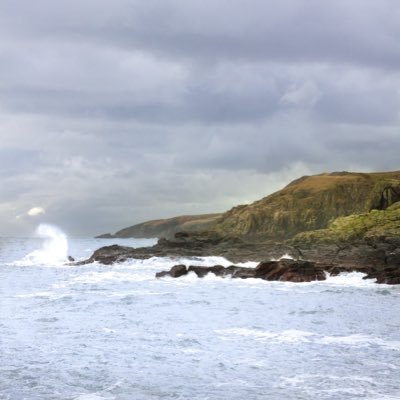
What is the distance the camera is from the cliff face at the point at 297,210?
125m

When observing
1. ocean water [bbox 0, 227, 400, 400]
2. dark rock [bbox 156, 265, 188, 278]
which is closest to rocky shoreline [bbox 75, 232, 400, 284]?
dark rock [bbox 156, 265, 188, 278]

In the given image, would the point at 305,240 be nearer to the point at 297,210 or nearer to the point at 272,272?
the point at 272,272

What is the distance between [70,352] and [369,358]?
956 centimetres

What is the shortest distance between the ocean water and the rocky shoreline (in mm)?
7726

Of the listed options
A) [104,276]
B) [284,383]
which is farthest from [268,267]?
[284,383]

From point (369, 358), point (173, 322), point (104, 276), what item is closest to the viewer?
point (369, 358)

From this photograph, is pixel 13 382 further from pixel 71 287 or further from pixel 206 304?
pixel 71 287

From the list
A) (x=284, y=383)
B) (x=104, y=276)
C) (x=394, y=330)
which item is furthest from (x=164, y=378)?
(x=104, y=276)

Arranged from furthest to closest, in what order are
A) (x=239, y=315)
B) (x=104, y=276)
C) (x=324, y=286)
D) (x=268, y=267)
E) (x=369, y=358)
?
(x=104, y=276)
(x=268, y=267)
(x=324, y=286)
(x=239, y=315)
(x=369, y=358)

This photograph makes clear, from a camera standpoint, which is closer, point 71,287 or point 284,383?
point 284,383

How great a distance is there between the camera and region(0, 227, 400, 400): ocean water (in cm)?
1497

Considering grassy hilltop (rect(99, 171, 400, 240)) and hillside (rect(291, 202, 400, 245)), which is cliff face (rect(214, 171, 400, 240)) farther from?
hillside (rect(291, 202, 400, 245))

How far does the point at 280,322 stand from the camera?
26172 mm

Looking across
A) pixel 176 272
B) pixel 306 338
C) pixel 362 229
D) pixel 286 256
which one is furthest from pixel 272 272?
pixel 306 338
